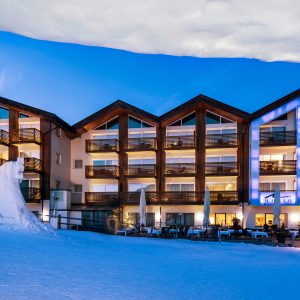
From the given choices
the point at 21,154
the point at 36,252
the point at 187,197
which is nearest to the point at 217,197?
the point at 187,197

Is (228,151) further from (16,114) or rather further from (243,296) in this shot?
(243,296)

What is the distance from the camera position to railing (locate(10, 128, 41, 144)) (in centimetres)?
3569

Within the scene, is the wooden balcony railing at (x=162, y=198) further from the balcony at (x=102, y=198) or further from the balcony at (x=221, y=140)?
the balcony at (x=221, y=140)

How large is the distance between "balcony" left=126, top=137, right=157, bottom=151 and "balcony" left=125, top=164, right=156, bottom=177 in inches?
56.1

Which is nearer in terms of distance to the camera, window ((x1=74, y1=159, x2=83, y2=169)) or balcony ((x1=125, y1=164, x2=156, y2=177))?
balcony ((x1=125, y1=164, x2=156, y2=177))

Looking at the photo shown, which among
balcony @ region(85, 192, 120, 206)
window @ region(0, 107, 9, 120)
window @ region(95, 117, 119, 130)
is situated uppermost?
window @ region(0, 107, 9, 120)

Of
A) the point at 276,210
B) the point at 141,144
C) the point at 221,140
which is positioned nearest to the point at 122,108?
the point at 141,144

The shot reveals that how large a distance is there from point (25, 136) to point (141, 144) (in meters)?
9.40

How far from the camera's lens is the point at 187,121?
38.1 m

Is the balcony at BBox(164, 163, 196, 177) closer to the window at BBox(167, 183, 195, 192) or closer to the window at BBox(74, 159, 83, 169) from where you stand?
the window at BBox(167, 183, 195, 192)

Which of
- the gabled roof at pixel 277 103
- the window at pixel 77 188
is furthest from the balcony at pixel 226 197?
the window at pixel 77 188

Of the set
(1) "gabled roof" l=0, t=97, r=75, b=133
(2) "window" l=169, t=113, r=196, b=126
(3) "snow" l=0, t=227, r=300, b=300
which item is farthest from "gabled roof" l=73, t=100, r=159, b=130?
(3) "snow" l=0, t=227, r=300, b=300

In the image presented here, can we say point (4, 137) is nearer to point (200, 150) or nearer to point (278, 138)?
point (200, 150)

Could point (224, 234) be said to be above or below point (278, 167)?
below
